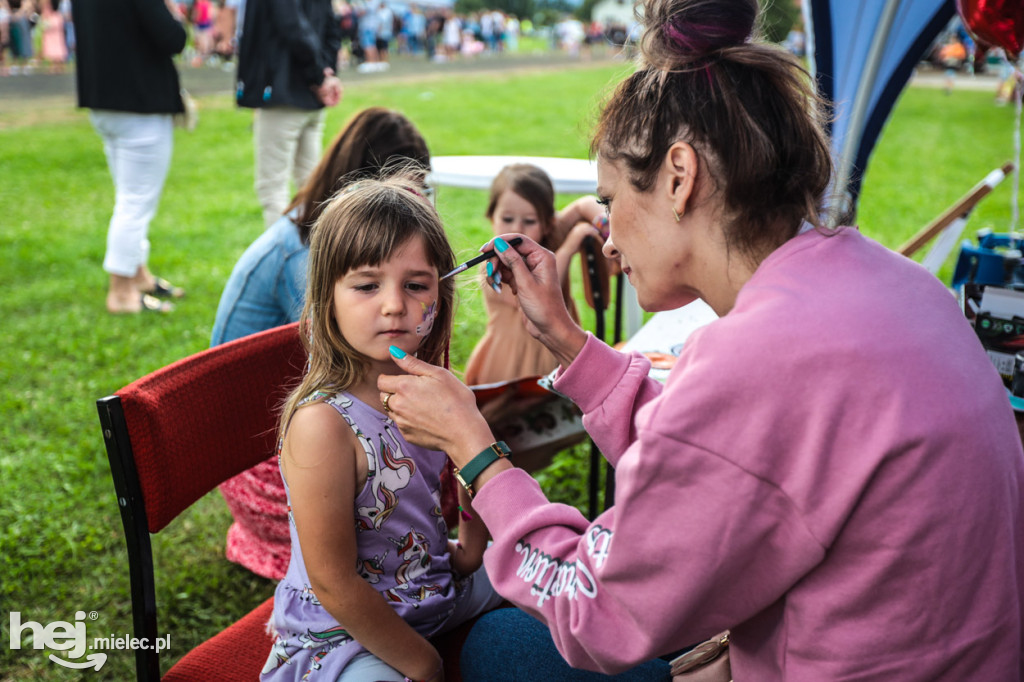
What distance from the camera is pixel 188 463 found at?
140 cm

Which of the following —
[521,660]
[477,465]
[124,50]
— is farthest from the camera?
[124,50]

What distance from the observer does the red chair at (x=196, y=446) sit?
127 centimetres

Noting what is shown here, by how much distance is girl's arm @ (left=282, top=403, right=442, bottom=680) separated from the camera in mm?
1367

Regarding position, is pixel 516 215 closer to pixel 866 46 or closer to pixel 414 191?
pixel 414 191

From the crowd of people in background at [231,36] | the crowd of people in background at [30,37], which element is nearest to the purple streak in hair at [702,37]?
the crowd of people in background at [231,36]

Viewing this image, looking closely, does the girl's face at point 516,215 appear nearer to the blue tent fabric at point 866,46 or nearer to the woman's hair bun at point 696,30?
the blue tent fabric at point 866,46

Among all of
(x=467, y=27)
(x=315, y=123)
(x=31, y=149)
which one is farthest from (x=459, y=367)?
(x=467, y=27)

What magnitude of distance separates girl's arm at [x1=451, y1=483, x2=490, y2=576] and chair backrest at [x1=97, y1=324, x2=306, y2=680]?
1.34ft

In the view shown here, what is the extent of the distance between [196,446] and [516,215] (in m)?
1.85

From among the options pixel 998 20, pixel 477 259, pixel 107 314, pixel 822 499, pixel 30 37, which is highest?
pixel 30 37

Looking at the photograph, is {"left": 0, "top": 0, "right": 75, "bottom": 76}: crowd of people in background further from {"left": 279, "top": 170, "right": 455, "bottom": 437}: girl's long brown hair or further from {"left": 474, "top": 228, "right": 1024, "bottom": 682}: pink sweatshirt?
{"left": 474, "top": 228, "right": 1024, "bottom": 682}: pink sweatshirt

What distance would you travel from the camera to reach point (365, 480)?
145 centimetres

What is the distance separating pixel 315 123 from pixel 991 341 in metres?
4.26

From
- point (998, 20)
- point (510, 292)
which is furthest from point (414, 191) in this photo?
point (998, 20)
